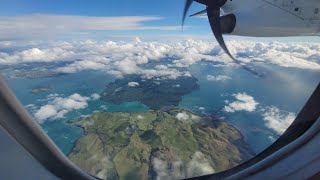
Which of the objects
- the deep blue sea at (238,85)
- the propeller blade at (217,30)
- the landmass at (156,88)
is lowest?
the landmass at (156,88)

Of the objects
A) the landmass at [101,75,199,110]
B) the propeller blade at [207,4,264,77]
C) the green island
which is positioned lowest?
the green island

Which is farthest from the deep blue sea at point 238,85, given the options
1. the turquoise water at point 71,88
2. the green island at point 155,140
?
the green island at point 155,140

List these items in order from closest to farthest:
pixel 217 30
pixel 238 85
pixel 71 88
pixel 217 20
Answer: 1. pixel 71 88
2. pixel 238 85
3. pixel 217 30
4. pixel 217 20

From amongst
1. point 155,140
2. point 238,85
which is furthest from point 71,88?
point 155,140

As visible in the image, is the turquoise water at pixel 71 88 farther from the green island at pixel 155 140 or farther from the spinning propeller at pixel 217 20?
the spinning propeller at pixel 217 20

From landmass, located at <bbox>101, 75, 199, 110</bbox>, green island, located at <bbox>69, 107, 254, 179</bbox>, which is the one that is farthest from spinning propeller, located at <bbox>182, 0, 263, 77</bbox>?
green island, located at <bbox>69, 107, 254, 179</bbox>

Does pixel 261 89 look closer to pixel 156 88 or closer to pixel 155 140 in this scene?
pixel 156 88

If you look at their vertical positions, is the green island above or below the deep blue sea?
below

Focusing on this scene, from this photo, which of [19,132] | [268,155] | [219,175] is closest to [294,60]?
[268,155]

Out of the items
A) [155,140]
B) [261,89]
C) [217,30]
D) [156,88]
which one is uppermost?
[217,30]

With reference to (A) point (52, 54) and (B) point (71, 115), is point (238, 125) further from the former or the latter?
(A) point (52, 54)

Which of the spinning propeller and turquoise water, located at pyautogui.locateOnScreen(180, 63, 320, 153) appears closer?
turquoise water, located at pyautogui.locateOnScreen(180, 63, 320, 153)

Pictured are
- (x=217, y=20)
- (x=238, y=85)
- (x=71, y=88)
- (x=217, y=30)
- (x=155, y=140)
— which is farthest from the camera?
(x=155, y=140)

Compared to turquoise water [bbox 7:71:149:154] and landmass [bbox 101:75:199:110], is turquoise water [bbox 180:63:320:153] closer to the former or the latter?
landmass [bbox 101:75:199:110]
